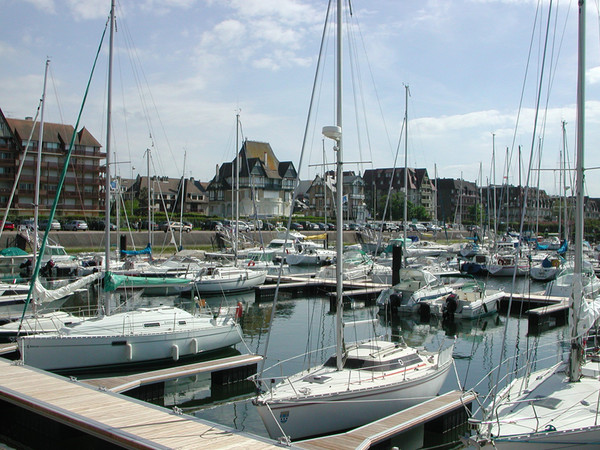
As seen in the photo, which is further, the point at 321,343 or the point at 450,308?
the point at 450,308

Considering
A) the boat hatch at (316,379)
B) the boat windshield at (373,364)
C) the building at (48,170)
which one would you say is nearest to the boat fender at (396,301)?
the boat windshield at (373,364)

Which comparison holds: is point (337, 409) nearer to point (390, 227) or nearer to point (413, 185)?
point (390, 227)

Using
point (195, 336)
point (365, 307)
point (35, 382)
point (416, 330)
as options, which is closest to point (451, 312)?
point (416, 330)

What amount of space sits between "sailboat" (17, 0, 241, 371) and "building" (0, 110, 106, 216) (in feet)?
243

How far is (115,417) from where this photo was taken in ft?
46.4

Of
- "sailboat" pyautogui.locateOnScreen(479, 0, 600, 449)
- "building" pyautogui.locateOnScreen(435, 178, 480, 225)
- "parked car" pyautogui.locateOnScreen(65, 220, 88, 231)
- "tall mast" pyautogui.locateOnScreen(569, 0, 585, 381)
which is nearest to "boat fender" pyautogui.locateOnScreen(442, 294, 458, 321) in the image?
"sailboat" pyautogui.locateOnScreen(479, 0, 600, 449)

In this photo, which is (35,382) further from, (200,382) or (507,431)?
(507,431)

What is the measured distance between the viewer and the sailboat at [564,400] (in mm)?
11797

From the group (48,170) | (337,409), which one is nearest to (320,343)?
(337,409)

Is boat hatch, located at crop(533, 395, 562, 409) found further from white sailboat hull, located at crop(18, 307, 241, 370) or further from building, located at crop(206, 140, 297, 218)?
building, located at crop(206, 140, 297, 218)

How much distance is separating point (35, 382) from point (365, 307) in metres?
24.9

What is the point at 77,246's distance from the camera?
68875 mm

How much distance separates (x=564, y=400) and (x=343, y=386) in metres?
5.38

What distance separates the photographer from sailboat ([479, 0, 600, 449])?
11.8 m
